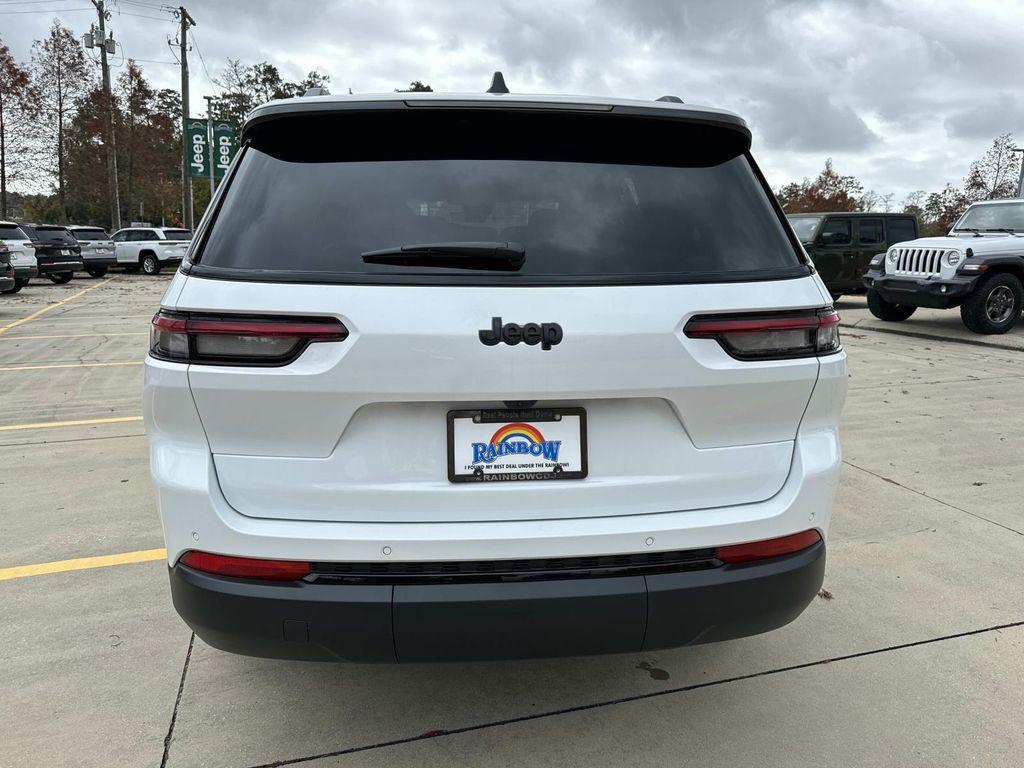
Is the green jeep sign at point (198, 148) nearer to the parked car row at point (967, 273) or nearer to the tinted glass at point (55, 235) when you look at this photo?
the tinted glass at point (55, 235)

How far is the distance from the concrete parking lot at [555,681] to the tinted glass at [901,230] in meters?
13.1

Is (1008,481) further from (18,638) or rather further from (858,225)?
(858,225)

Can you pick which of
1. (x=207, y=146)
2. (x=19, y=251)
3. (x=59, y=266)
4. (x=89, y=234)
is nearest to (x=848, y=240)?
(x=19, y=251)

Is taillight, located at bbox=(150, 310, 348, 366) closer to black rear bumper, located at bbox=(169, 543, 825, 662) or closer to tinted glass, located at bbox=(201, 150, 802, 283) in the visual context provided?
tinted glass, located at bbox=(201, 150, 802, 283)

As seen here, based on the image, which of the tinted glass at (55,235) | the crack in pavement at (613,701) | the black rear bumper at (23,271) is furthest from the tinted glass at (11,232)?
the crack in pavement at (613,701)

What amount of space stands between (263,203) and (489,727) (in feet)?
5.57

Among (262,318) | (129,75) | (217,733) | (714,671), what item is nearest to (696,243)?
(262,318)

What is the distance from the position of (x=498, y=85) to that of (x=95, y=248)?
26215 millimetres

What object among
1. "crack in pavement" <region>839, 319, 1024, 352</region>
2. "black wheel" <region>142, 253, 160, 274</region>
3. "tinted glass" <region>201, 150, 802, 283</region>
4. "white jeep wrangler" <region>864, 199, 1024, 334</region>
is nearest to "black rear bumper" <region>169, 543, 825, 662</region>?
"tinted glass" <region>201, 150, 802, 283</region>

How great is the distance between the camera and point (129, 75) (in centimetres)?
3606

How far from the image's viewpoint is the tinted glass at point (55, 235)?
21.0 metres

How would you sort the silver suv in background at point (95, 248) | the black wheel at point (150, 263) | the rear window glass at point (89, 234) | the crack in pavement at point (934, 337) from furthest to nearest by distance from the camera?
the black wheel at point (150, 263), the rear window glass at point (89, 234), the silver suv in background at point (95, 248), the crack in pavement at point (934, 337)

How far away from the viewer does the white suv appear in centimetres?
178

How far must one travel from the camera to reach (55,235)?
21.2 m
